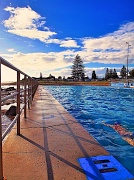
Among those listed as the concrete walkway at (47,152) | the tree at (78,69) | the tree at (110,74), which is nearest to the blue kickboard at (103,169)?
the concrete walkway at (47,152)

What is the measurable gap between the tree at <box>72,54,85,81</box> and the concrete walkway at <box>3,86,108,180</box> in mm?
68264

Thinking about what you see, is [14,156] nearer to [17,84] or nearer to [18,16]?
[17,84]

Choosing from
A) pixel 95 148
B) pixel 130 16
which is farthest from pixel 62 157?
pixel 130 16

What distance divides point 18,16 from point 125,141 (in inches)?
397

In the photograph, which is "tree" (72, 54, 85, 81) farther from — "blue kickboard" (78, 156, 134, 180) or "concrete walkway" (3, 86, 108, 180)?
"blue kickboard" (78, 156, 134, 180)

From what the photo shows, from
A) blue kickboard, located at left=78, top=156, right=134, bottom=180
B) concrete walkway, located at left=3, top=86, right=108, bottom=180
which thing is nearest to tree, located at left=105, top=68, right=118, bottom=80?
concrete walkway, located at left=3, top=86, right=108, bottom=180

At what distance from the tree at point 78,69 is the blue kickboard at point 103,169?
6934 cm

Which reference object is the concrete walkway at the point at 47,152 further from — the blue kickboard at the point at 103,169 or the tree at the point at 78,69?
the tree at the point at 78,69

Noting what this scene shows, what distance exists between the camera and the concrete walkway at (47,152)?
1.94 meters

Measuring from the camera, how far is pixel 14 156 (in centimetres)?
235

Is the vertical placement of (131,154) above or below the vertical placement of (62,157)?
below

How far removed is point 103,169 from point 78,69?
70416 mm

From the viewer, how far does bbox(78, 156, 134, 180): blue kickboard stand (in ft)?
6.10

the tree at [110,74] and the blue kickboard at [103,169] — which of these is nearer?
the blue kickboard at [103,169]
